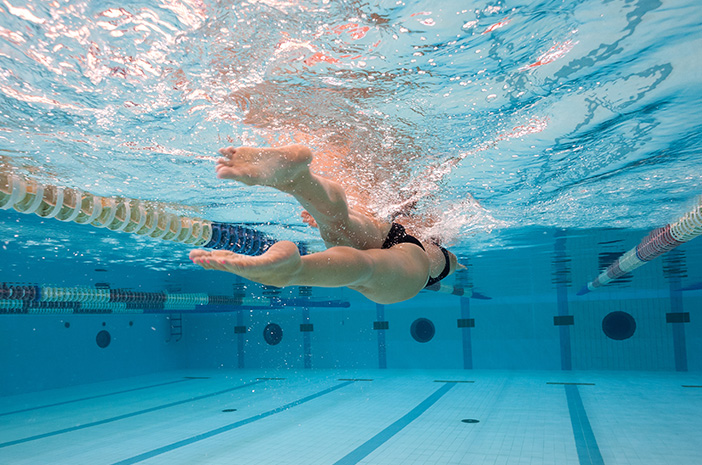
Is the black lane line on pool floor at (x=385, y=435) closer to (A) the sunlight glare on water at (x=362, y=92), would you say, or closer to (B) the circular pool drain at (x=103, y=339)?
(A) the sunlight glare on water at (x=362, y=92)

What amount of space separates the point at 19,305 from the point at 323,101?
1187 centimetres

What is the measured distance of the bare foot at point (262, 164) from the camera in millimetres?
2557

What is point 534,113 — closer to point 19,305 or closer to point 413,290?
point 413,290

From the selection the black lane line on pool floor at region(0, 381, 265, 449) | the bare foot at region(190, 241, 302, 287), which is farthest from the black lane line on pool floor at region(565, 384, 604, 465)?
the black lane line on pool floor at region(0, 381, 265, 449)

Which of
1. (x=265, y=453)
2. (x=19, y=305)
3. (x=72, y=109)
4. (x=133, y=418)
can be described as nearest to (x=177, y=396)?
(x=133, y=418)

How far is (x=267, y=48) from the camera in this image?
3486 mm

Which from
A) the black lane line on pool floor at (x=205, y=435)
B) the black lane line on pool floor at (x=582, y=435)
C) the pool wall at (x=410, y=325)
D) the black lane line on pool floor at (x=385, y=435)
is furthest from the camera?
the pool wall at (x=410, y=325)

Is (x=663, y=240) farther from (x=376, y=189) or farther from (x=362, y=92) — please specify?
(x=362, y=92)

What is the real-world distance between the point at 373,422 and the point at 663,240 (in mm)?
7381

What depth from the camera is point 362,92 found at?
420 centimetres

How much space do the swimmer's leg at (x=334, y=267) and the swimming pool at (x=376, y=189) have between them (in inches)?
66.1

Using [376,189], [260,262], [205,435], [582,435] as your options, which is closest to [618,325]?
[582,435]

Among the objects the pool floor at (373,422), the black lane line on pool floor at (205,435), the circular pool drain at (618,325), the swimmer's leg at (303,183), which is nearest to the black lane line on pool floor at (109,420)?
the pool floor at (373,422)

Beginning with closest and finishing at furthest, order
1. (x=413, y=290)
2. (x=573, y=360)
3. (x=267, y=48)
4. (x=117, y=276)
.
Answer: (x=267, y=48), (x=413, y=290), (x=117, y=276), (x=573, y=360)
